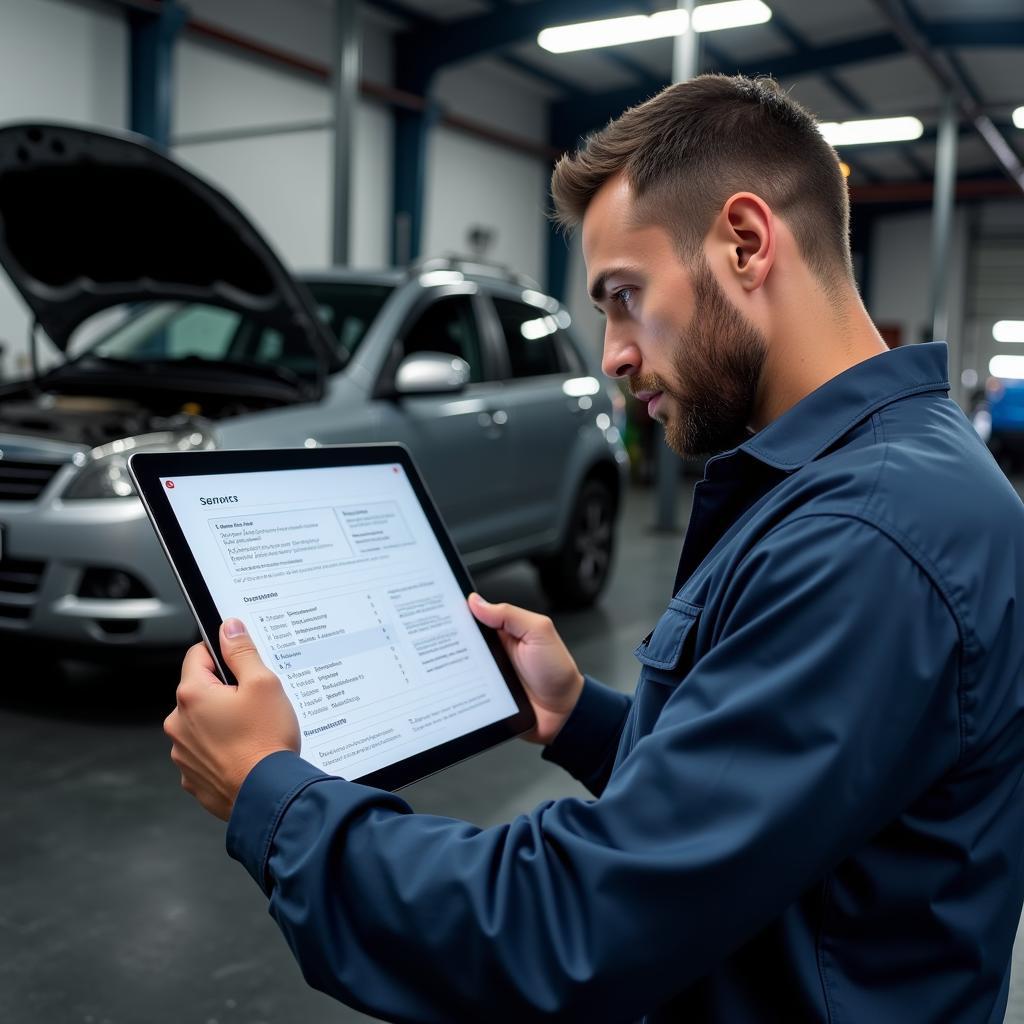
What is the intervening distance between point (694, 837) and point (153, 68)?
941 cm

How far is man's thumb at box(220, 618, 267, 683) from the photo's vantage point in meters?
0.95

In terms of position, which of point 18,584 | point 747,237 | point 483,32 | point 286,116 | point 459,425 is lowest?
point 18,584

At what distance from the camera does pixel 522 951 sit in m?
0.76

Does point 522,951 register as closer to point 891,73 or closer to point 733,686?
point 733,686

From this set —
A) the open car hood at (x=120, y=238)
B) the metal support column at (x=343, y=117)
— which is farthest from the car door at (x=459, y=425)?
the metal support column at (x=343, y=117)

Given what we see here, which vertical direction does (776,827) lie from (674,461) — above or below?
above

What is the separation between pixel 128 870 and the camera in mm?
2594

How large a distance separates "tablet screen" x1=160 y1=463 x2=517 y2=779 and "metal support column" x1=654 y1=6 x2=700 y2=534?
6733 millimetres

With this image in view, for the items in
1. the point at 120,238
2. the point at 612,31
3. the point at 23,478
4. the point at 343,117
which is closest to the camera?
the point at 23,478

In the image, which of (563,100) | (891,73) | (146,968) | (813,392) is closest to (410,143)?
(563,100)

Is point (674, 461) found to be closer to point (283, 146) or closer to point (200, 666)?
point (283, 146)

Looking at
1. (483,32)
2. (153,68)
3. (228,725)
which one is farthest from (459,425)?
(483,32)

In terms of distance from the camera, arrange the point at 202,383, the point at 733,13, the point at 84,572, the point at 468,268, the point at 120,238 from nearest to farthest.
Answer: the point at 84,572 < the point at 120,238 < the point at 202,383 < the point at 468,268 < the point at 733,13

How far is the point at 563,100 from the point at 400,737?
15388mm
